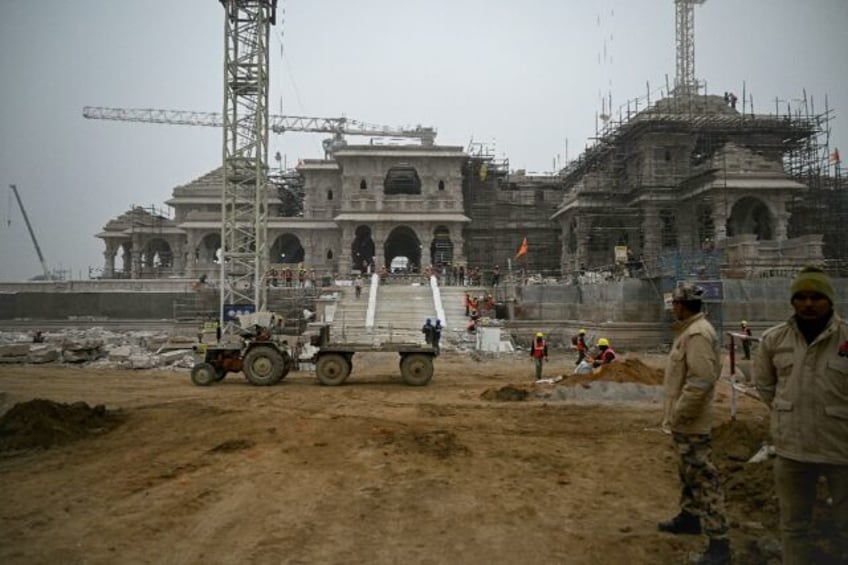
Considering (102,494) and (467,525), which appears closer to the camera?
(467,525)

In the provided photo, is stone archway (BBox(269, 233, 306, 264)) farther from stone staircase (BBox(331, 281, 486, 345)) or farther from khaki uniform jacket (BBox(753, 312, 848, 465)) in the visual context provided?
khaki uniform jacket (BBox(753, 312, 848, 465))

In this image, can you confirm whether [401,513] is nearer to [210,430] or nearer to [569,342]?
[210,430]

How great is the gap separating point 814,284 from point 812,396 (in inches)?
25.3

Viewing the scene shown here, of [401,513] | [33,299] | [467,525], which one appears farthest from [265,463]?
[33,299]

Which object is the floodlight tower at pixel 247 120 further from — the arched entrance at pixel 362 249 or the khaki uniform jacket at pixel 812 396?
the khaki uniform jacket at pixel 812 396

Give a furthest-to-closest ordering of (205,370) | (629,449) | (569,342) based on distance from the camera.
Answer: (569,342)
(205,370)
(629,449)

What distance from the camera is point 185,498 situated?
210 inches

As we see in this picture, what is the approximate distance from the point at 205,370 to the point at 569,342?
15.6 metres

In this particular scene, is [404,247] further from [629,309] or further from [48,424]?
[48,424]

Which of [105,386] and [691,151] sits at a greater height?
[691,151]

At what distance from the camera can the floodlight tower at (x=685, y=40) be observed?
40656 millimetres

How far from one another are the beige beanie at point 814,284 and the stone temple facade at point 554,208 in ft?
66.2

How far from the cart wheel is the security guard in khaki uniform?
8.80 m

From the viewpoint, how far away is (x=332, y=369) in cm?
1288
